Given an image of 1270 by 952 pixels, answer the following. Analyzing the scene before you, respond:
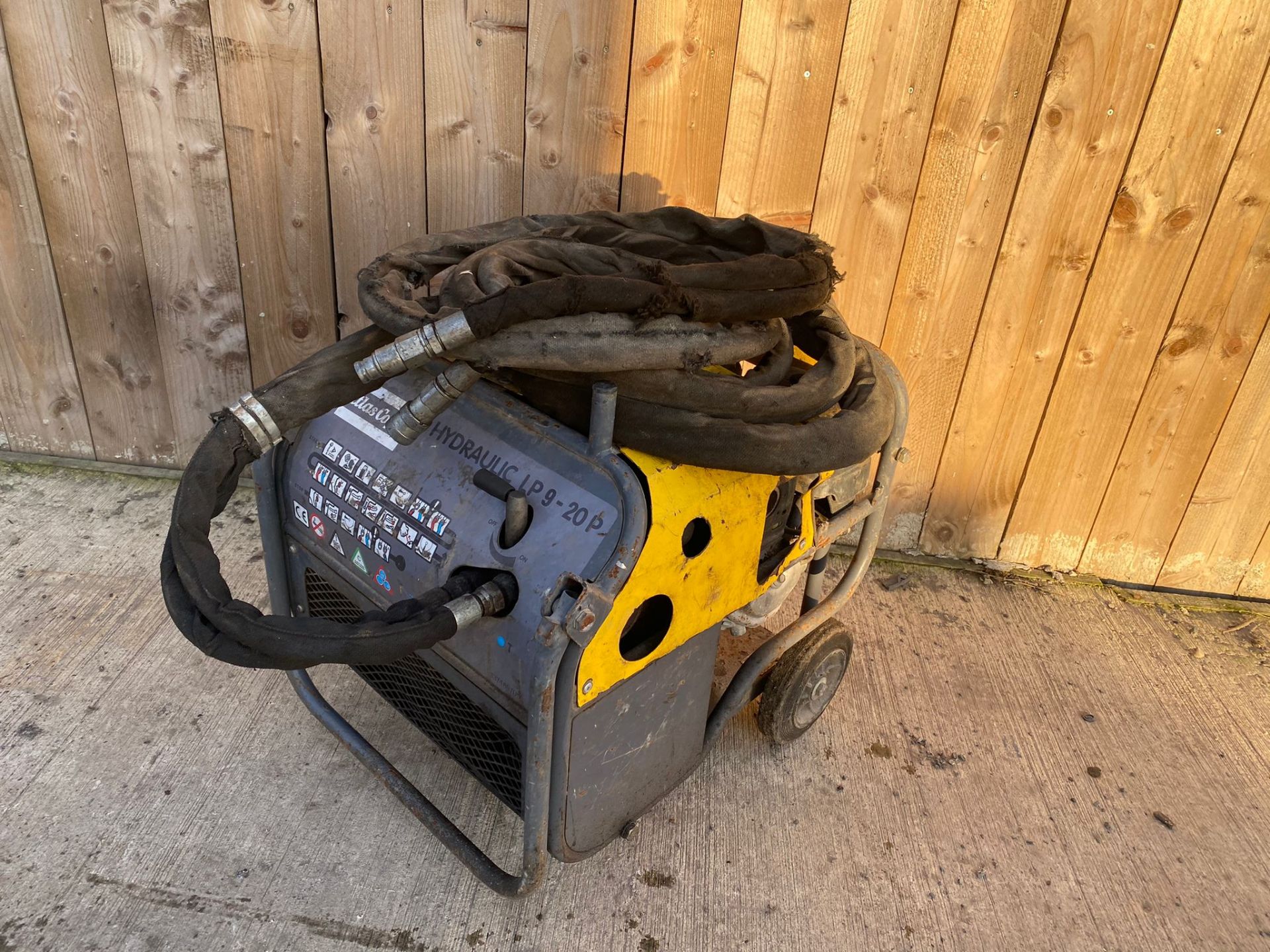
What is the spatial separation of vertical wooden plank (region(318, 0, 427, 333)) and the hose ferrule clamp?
3.82 ft

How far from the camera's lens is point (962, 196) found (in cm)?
222

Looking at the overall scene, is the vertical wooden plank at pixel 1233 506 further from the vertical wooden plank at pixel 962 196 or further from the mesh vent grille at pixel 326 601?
the mesh vent grille at pixel 326 601

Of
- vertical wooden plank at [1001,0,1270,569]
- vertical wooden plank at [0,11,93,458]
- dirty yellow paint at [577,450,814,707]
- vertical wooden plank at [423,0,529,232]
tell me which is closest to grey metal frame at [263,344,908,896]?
dirty yellow paint at [577,450,814,707]

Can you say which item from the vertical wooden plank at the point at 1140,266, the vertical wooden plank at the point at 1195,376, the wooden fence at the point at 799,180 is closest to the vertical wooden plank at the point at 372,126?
the wooden fence at the point at 799,180

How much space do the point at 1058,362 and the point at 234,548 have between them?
94.8 inches

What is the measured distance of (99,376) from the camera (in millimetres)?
2730

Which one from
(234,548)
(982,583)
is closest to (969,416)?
(982,583)

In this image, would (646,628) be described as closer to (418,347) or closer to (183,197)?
(418,347)

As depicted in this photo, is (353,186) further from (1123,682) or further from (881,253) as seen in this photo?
(1123,682)

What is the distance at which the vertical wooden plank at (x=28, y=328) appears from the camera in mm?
2410

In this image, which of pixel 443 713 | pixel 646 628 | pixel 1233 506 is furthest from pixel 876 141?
pixel 443 713

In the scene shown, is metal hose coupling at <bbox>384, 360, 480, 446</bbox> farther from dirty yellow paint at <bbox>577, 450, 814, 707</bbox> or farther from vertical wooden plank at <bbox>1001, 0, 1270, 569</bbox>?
vertical wooden plank at <bbox>1001, 0, 1270, 569</bbox>

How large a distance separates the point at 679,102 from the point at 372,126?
80 cm

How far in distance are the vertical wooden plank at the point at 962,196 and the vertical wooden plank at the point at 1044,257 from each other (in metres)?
0.04
